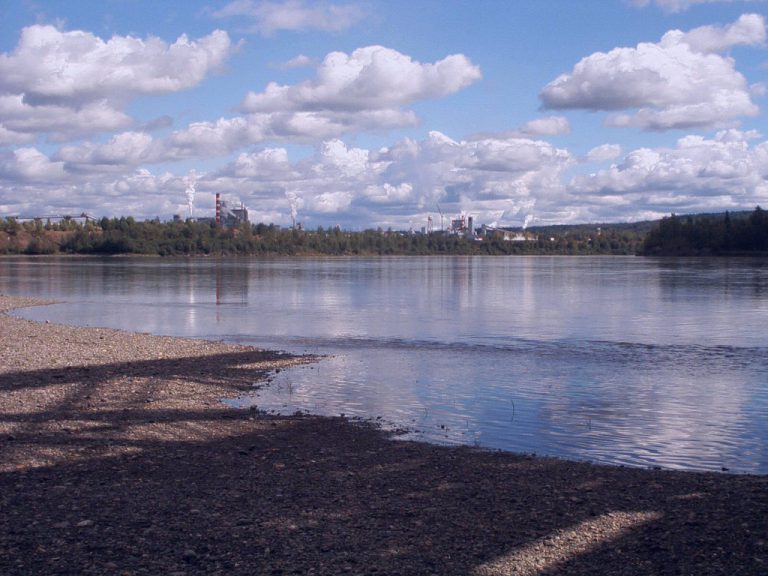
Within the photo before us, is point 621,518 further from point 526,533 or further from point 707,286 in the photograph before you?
point 707,286

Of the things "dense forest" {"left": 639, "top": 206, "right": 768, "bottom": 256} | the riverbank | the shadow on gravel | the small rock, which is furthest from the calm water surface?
"dense forest" {"left": 639, "top": 206, "right": 768, "bottom": 256}

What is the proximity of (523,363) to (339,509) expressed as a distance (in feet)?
49.6

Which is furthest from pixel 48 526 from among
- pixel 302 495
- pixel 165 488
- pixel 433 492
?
pixel 433 492

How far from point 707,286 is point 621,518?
60.7m

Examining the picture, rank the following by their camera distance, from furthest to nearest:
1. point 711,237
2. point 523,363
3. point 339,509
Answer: point 711,237 < point 523,363 < point 339,509

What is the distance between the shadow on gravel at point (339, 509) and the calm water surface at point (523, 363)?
2.46 metres

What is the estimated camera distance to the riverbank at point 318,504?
7.00m

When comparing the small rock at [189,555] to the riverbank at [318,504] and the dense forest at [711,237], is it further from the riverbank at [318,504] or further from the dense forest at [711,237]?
the dense forest at [711,237]

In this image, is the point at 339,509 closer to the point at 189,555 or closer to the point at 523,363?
the point at 189,555

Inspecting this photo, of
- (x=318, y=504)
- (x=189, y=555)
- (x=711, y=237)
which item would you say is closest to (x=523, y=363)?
(x=318, y=504)

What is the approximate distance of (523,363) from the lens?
22984 mm

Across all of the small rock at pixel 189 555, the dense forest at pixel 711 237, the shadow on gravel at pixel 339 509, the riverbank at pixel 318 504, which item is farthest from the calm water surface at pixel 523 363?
the dense forest at pixel 711 237

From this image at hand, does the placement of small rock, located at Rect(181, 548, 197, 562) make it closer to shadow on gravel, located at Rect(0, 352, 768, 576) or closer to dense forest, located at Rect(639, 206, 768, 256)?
shadow on gravel, located at Rect(0, 352, 768, 576)

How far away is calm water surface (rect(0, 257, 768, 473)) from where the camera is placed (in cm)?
1385
